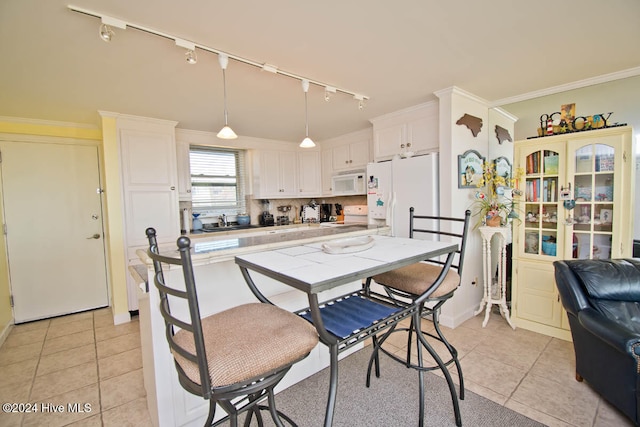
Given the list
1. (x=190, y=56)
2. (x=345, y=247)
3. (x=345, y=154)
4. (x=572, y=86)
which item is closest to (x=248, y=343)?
(x=345, y=247)

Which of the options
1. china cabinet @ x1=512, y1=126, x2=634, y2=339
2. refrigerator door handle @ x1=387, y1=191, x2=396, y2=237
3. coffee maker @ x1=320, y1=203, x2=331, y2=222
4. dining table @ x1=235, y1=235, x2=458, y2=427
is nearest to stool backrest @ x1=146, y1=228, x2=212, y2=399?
dining table @ x1=235, y1=235, x2=458, y2=427

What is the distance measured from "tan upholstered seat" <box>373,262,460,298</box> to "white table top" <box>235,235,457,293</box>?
0.20m

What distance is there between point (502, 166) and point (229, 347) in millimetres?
3591

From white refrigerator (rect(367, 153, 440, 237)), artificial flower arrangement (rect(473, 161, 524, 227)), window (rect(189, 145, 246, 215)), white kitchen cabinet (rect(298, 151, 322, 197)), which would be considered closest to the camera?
artificial flower arrangement (rect(473, 161, 524, 227))

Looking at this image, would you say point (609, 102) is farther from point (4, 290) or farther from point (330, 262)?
point (4, 290)

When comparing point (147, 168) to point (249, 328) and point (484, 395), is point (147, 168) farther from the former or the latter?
point (484, 395)

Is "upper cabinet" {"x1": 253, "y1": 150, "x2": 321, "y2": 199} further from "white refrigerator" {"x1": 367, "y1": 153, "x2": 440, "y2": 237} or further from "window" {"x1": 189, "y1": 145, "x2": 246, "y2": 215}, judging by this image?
"white refrigerator" {"x1": 367, "y1": 153, "x2": 440, "y2": 237}

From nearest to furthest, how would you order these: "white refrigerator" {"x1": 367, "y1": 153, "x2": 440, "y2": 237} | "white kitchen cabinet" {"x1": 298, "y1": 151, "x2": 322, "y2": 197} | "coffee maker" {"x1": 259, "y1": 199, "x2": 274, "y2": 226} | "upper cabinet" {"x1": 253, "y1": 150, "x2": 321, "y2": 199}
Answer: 1. "white refrigerator" {"x1": 367, "y1": 153, "x2": 440, "y2": 237}
2. "upper cabinet" {"x1": 253, "y1": 150, "x2": 321, "y2": 199}
3. "coffee maker" {"x1": 259, "y1": 199, "x2": 274, "y2": 226}
4. "white kitchen cabinet" {"x1": 298, "y1": 151, "x2": 322, "y2": 197}

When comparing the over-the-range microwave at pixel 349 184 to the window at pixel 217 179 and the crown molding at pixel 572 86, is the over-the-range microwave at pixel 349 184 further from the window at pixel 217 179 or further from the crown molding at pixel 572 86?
the crown molding at pixel 572 86

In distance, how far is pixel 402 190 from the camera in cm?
320

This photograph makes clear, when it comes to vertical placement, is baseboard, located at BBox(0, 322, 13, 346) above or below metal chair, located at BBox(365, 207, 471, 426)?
below

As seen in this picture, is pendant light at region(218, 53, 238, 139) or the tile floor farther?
pendant light at region(218, 53, 238, 139)

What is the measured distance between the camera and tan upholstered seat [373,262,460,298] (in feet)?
5.35

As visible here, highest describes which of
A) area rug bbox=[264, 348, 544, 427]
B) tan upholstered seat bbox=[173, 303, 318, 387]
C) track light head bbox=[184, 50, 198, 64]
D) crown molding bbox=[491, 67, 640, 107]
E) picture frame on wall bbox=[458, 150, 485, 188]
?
crown molding bbox=[491, 67, 640, 107]
